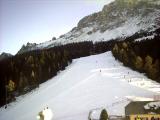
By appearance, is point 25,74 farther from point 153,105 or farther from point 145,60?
point 153,105

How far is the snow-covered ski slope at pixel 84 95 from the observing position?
34.3 meters

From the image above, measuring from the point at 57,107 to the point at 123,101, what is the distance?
7.99 m

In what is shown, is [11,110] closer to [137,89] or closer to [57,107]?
[57,107]

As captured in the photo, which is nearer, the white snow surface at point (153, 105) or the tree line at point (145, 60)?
the white snow surface at point (153, 105)

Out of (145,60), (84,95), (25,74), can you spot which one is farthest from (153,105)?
(25,74)

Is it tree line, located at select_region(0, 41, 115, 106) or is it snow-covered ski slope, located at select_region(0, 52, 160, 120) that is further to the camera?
tree line, located at select_region(0, 41, 115, 106)

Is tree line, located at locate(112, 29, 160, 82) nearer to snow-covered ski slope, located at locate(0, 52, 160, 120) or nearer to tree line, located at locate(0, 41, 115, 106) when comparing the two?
snow-covered ski slope, located at locate(0, 52, 160, 120)

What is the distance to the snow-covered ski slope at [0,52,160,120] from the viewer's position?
34278 millimetres

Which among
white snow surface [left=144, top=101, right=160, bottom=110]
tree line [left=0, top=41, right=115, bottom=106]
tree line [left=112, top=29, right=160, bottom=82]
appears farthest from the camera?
tree line [left=112, top=29, right=160, bottom=82]

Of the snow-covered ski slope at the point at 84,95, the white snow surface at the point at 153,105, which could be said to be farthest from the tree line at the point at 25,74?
the white snow surface at the point at 153,105

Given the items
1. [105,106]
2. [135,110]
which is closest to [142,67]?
[105,106]

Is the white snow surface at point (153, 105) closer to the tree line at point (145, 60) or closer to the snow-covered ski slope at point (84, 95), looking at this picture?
the snow-covered ski slope at point (84, 95)

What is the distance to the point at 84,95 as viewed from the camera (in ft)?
137

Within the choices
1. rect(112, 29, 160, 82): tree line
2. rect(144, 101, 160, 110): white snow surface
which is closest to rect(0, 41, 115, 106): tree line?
rect(112, 29, 160, 82): tree line
